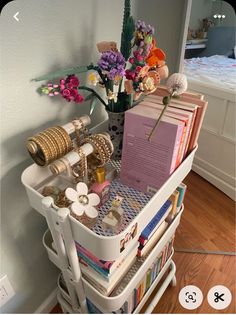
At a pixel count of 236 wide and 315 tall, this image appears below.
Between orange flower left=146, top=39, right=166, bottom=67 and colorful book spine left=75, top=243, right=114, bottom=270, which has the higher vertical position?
orange flower left=146, top=39, right=166, bottom=67

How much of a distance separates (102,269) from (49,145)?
382 millimetres

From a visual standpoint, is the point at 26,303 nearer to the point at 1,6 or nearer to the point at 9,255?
the point at 9,255

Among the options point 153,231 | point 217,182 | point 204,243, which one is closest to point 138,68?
point 153,231

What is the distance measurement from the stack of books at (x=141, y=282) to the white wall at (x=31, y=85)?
1.23 feet

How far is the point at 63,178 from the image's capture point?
0.79 m

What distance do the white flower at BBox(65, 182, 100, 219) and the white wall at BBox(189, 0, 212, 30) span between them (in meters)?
1.52

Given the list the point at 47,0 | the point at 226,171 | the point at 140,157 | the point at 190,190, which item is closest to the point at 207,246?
the point at 190,190

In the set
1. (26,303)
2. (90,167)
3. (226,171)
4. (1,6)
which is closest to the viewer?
(1,6)

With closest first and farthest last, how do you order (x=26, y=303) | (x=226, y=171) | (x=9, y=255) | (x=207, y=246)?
1. (x=9, y=255)
2. (x=26, y=303)
3. (x=207, y=246)
4. (x=226, y=171)

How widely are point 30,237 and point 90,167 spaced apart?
1.30 ft

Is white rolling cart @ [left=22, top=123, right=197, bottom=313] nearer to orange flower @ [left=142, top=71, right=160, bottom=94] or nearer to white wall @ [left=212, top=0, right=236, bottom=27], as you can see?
orange flower @ [left=142, top=71, right=160, bottom=94]

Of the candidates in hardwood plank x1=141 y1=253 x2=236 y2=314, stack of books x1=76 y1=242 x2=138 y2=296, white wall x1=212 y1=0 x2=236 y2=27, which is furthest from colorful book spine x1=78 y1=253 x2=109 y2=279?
white wall x1=212 y1=0 x2=236 y2=27

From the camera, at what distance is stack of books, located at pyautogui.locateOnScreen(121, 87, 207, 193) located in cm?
70

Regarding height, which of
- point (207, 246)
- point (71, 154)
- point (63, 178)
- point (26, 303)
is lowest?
point (207, 246)
